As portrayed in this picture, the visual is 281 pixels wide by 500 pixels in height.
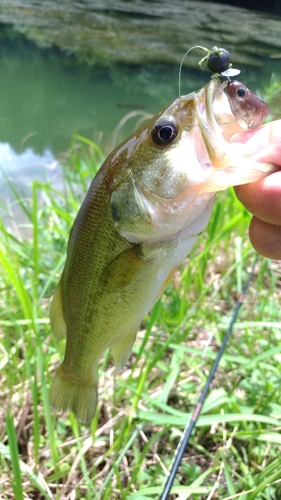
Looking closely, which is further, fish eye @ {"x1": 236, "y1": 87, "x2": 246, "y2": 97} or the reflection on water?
the reflection on water

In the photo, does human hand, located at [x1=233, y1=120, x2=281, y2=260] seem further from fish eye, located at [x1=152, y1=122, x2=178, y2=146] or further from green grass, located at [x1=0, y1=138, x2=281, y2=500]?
green grass, located at [x1=0, y1=138, x2=281, y2=500]

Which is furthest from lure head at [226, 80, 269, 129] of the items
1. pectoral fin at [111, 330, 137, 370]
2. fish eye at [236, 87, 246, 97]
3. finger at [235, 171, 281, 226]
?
pectoral fin at [111, 330, 137, 370]

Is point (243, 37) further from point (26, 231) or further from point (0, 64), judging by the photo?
point (26, 231)

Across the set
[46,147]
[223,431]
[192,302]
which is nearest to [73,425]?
[223,431]

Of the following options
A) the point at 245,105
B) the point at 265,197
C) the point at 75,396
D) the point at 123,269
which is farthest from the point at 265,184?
the point at 75,396

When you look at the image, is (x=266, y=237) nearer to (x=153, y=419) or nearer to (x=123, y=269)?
(x=123, y=269)

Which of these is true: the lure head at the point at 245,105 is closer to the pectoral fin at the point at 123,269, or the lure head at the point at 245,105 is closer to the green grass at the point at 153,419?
the pectoral fin at the point at 123,269
